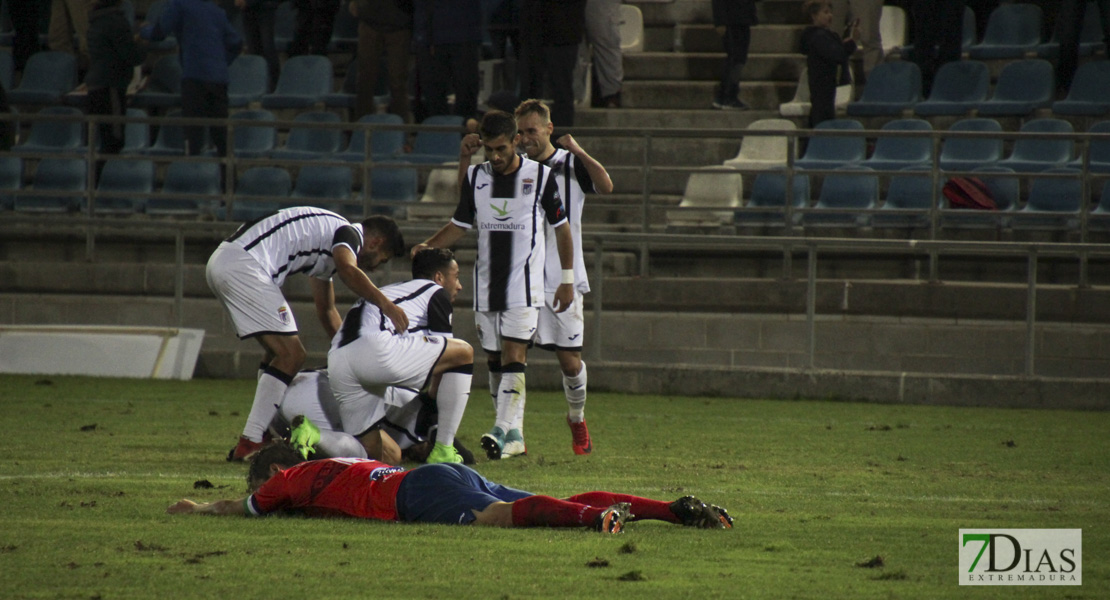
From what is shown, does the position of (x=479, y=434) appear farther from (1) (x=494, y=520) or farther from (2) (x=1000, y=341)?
(2) (x=1000, y=341)

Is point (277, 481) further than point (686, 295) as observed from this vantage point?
No

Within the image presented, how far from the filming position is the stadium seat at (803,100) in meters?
16.9

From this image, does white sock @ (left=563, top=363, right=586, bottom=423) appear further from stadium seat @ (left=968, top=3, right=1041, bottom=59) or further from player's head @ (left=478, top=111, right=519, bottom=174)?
stadium seat @ (left=968, top=3, right=1041, bottom=59)

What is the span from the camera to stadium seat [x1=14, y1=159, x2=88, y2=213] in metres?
17.3

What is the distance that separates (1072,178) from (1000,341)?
220 cm

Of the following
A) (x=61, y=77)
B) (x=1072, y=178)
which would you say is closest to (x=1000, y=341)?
(x=1072, y=178)

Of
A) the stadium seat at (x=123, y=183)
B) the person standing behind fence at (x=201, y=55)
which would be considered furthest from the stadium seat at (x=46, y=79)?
the person standing behind fence at (x=201, y=55)

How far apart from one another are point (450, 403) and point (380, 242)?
3.43 feet

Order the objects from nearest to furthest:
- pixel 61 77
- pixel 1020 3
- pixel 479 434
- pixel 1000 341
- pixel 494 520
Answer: pixel 494 520, pixel 479 434, pixel 1000 341, pixel 1020 3, pixel 61 77

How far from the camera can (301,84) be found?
18609mm

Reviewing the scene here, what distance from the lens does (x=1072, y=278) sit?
45.7ft

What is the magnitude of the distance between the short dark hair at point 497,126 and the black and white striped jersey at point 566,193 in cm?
52

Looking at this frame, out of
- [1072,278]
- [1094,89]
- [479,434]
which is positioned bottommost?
[479,434]

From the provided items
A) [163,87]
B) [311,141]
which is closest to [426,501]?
[311,141]
